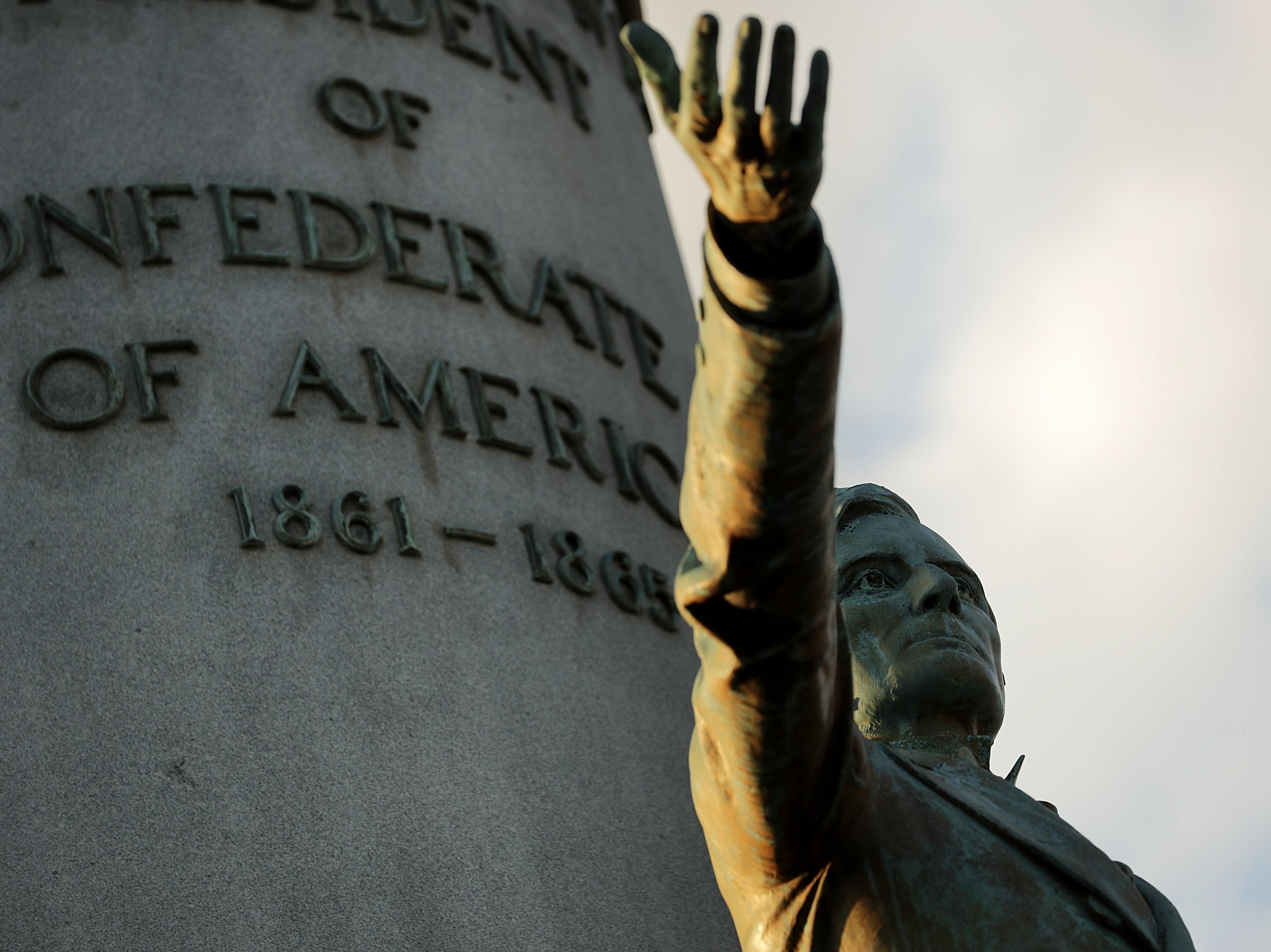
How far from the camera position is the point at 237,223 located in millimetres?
6070

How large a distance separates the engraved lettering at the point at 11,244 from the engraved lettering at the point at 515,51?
90.0 inches

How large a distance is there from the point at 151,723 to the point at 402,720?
0.72 metres

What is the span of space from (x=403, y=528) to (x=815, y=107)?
382 centimetres

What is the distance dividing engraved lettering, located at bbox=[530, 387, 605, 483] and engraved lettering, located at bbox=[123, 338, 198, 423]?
126 cm

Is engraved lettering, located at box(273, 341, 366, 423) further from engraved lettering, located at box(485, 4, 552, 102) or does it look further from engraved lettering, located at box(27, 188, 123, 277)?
engraved lettering, located at box(485, 4, 552, 102)

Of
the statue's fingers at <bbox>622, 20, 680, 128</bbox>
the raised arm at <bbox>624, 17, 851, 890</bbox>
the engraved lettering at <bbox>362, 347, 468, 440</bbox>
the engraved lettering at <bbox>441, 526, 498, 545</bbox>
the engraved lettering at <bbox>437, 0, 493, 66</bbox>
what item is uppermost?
the engraved lettering at <bbox>437, 0, 493, 66</bbox>

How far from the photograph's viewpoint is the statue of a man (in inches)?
82.3

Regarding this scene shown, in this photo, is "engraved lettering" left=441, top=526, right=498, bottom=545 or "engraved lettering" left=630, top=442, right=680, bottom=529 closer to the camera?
"engraved lettering" left=441, top=526, right=498, bottom=545

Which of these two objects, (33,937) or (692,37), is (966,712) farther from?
(33,937)

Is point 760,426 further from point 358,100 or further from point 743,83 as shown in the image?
point 358,100

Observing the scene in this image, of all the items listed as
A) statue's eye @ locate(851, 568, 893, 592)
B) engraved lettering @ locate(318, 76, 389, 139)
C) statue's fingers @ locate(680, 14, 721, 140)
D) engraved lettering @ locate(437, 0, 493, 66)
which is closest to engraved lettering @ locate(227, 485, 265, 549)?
engraved lettering @ locate(318, 76, 389, 139)

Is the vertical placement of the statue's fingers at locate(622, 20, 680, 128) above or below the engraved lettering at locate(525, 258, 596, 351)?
below

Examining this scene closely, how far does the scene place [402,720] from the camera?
5.29m

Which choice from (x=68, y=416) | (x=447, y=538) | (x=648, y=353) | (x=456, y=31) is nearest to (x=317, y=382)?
(x=447, y=538)
